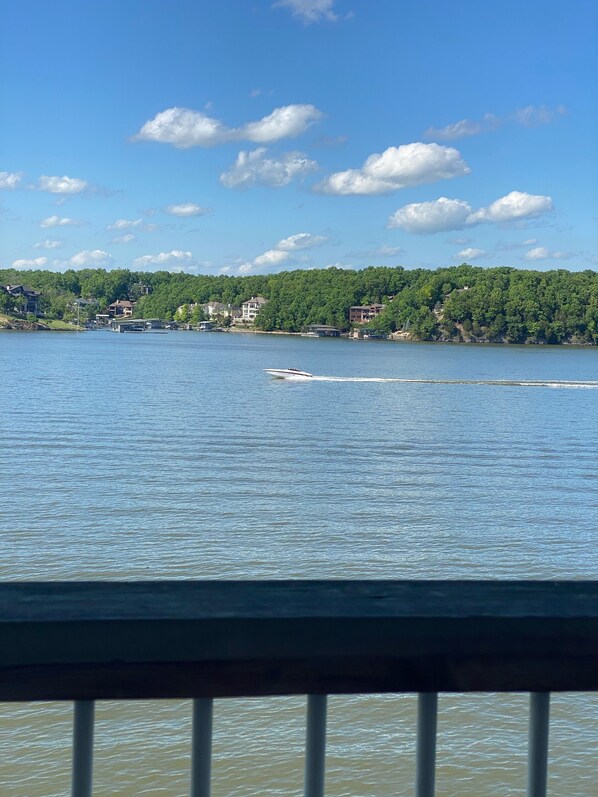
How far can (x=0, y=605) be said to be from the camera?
1.40 meters

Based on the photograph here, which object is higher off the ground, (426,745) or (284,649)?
(284,649)

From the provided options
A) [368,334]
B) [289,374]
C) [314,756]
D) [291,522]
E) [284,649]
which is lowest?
[291,522]

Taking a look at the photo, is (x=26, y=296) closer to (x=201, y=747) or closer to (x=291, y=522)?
(x=291, y=522)

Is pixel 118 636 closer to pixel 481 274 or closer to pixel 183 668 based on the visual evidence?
pixel 183 668

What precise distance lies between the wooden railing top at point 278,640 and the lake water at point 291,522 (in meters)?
5.07

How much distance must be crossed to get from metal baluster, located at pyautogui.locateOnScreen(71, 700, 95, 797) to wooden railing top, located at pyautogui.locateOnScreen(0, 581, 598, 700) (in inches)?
1.5

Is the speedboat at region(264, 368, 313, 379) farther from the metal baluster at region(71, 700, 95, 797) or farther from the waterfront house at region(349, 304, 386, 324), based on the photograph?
the waterfront house at region(349, 304, 386, 324)

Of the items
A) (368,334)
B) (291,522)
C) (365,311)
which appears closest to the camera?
(291,522)

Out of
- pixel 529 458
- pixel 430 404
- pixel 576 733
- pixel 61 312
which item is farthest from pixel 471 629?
pixel 61 312

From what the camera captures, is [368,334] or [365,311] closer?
[368,334]

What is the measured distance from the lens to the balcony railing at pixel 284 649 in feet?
4.48

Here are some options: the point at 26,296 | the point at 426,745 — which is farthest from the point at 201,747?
the point at 26,296

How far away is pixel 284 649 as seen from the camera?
1.41 meters

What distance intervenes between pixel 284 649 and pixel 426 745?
247 millimetres
